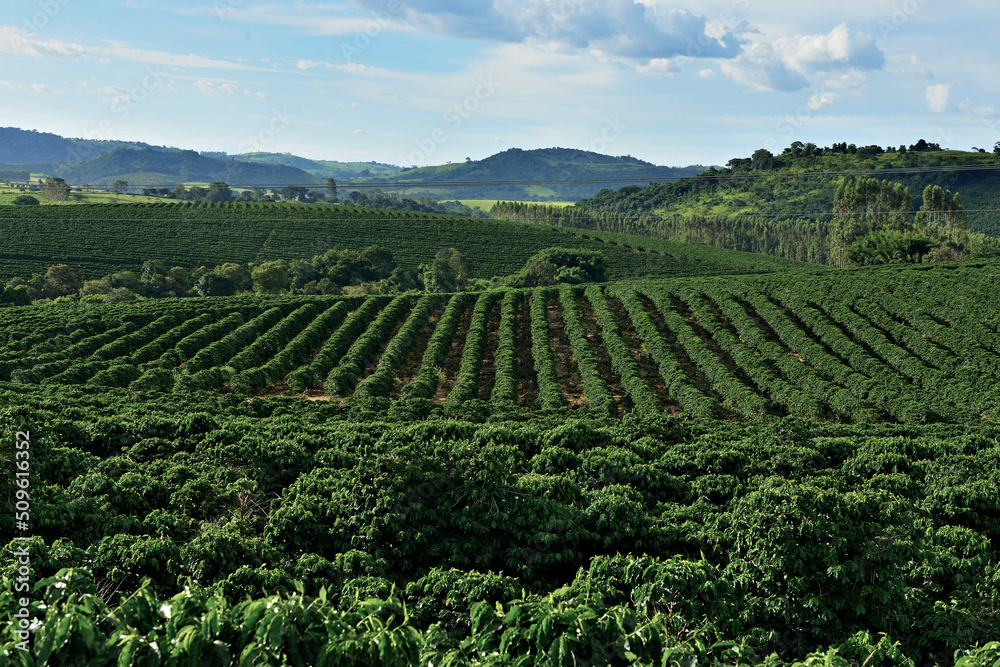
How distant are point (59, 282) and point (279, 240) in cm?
3901

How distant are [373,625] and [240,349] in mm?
42626

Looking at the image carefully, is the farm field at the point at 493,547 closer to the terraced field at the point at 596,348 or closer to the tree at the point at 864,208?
the terraced field at the point at 596,348

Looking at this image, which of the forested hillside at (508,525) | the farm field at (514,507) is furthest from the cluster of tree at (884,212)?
the forested hillside at (508,525)

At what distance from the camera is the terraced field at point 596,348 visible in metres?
34.2

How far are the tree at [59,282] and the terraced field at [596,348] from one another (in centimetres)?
3115

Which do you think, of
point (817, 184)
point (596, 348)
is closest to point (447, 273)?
point (596, 348)

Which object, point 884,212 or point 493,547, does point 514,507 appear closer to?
point 493,547

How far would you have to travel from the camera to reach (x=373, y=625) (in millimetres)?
6562

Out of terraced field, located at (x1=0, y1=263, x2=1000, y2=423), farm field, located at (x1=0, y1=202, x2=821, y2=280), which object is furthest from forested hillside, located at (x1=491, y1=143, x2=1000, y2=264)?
terraced field, located at (x1=0, y1=263, x2=1000, y2=423)

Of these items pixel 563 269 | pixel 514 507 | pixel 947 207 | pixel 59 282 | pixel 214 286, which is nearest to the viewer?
pixel 514 507

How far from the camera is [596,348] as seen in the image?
46.3 m

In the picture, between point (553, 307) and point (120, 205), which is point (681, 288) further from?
point (120, 205)

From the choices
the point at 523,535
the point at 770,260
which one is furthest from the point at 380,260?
the point at 523,535

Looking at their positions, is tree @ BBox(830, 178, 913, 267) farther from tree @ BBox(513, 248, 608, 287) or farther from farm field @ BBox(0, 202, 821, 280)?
tree @ BBox(513, 248, 608, 287)
